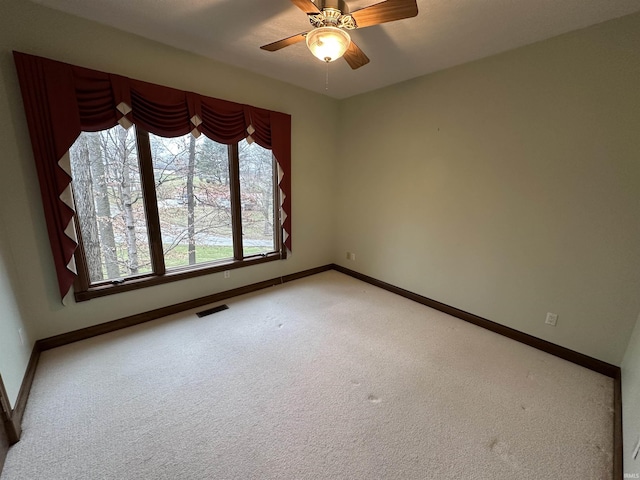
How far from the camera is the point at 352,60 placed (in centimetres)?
190

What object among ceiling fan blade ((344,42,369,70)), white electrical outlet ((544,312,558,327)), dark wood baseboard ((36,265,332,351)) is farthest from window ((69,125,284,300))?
white electrical outlet ((544,312,558,327))

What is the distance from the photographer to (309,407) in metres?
1.63

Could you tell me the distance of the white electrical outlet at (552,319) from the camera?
7.18ft

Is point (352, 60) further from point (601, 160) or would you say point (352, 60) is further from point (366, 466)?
point (366, 466)

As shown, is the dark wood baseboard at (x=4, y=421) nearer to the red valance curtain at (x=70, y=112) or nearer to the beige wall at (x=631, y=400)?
the red valance curtain at (x=70, y=112)

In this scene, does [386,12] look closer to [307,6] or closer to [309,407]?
[307,6]

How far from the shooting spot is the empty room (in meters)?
1.43

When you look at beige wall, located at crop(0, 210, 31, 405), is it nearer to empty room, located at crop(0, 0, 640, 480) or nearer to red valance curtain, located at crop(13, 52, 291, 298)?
empty room, located at crop(0, 0, 640, 480)

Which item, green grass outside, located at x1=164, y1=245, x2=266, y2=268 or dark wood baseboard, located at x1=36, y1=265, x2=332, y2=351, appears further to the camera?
green grass outside, located at x1=164, y1=245, x2=266, y2=268

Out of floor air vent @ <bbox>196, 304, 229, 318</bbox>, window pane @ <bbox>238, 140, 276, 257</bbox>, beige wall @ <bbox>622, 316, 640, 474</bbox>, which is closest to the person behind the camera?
beige wall @ <bbox>622, 316, 640, 474</bbox>

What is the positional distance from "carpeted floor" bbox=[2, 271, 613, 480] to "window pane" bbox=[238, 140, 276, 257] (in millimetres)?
1116

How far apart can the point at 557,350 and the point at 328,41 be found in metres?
2.91

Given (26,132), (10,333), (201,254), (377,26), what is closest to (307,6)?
(377,26)

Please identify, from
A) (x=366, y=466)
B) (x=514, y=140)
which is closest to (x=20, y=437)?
(x=366, y=466)
